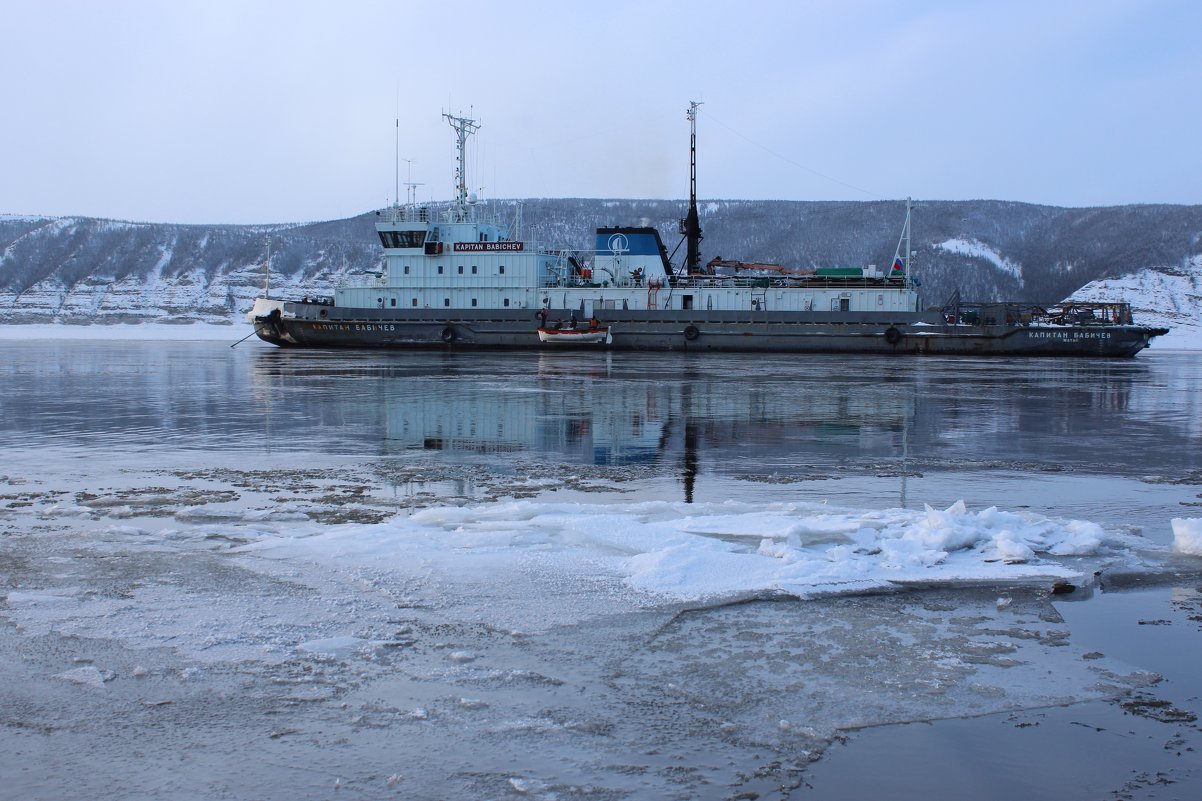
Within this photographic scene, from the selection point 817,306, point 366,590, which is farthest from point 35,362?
point 366,590

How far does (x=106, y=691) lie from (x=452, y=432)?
9428mm

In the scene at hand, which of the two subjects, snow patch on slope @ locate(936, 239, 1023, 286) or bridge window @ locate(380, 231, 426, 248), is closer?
bridge window @ locate(380, 231, 426, 248)

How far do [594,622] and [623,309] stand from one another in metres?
41.3

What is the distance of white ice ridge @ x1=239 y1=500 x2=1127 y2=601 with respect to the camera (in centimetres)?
599

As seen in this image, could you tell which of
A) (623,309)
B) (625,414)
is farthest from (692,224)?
(625,414)

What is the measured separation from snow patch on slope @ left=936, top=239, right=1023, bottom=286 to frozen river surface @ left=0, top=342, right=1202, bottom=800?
16639cm

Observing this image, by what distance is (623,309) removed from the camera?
151ft

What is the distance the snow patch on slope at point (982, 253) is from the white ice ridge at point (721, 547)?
550ft

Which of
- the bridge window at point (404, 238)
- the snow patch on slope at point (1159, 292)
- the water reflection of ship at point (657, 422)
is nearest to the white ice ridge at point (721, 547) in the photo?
the water reflection of ship at point (657, 422)

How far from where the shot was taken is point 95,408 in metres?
17.3

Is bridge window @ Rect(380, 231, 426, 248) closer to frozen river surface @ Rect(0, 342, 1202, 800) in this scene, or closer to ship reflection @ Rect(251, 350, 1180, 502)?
ship reflection @ Rect(251, 350, 1180, 502)

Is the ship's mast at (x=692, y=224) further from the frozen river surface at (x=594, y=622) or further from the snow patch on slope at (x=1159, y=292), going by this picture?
the snow patch on slope at (x=1159, y=292)

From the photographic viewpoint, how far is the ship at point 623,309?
44.3m

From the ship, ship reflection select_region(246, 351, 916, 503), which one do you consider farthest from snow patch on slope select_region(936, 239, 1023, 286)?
ship reflection select_region(246, 351, 916, 503)
